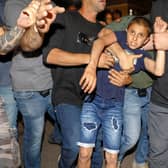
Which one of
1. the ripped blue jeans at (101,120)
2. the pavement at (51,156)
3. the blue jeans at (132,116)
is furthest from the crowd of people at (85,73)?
the pavement at (51,156)

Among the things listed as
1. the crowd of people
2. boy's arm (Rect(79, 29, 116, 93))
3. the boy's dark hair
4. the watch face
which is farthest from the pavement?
the boy's dark hair

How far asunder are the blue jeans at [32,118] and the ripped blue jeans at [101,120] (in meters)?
0.35

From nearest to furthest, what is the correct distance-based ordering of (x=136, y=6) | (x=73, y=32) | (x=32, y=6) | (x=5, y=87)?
1. (x=32, y=6)
2. (x=73, y=32)
3. (x=5, y=87)
4. (x=136, y=6)

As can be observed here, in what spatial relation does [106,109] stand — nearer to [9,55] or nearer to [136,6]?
[9,55]

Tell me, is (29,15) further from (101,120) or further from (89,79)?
(101,120)

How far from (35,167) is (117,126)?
0.83 metres

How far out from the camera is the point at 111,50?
9.89 ft

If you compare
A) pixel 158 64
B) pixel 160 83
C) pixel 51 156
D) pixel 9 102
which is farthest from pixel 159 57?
pixel 51 156

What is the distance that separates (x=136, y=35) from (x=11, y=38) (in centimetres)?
93

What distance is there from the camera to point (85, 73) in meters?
2.80

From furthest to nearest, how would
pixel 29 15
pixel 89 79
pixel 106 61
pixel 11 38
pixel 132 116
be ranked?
pixel 132 116
pixel 106 61
pixel 89 79
pixel 11 38
pixel 29 15

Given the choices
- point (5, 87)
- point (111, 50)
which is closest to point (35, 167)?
point (5, 87)

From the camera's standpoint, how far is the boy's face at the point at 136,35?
9.73ft

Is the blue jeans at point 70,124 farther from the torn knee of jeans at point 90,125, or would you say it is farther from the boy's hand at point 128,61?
the boy's hand at point 128,61
